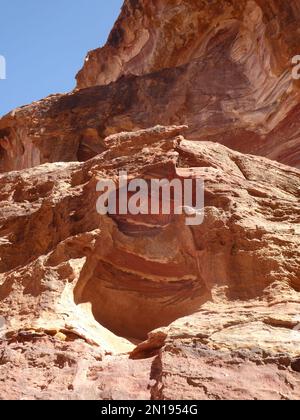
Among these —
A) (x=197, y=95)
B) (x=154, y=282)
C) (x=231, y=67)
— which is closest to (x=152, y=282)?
(x=154, y=282)

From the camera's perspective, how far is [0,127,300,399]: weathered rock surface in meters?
4.32

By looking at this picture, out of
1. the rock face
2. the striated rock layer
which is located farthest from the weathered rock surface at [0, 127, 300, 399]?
the striated rock layer

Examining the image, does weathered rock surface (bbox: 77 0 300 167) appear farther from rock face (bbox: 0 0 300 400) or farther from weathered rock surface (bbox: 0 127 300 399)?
rock face (bbox: 0 0 300 400)

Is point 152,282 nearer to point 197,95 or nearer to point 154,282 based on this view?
point 154,282

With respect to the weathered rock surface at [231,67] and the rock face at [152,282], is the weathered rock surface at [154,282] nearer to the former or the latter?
the rock face at [152,282]

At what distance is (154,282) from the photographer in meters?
6.46

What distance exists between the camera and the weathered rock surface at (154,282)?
4324mm

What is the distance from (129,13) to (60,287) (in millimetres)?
18178

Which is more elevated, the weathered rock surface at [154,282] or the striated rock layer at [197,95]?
the striated rock layer at [197,95]

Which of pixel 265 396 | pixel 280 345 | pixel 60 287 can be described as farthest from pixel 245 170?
pixel 265 396

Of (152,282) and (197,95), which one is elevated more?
(197,95)

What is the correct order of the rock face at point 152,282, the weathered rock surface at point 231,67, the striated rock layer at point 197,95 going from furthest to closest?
the striated rock layer at point 197,95 → the weathered rock surface at point 231,67 → the rock face at point 152,282

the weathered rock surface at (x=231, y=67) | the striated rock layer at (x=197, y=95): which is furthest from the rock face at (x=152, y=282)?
the striated rock layer at (x=197, y=95)
